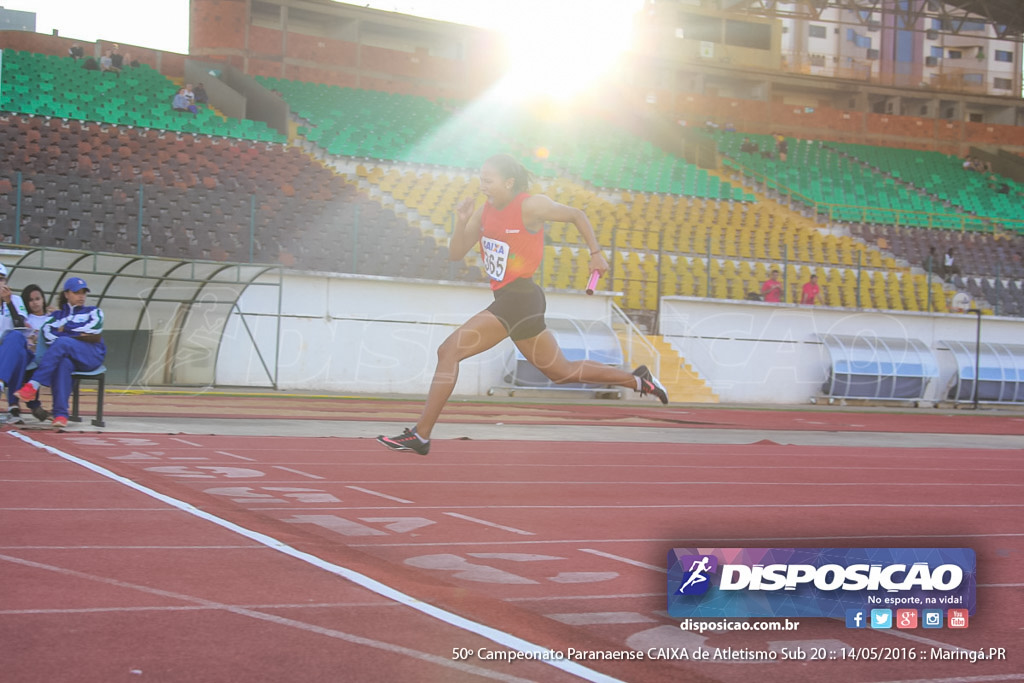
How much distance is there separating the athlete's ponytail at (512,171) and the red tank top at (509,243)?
7 centimetres

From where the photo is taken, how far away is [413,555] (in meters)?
4.91

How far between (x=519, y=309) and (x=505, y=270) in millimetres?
278

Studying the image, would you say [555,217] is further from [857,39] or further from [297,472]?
[857,39]

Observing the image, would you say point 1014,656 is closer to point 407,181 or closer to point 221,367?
point 221,367

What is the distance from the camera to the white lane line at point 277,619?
3.19m

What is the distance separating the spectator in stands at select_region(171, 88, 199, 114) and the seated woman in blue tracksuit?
2227cm

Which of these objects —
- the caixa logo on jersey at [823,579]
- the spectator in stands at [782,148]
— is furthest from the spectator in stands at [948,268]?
the caixa logo on jersey at [823,579]

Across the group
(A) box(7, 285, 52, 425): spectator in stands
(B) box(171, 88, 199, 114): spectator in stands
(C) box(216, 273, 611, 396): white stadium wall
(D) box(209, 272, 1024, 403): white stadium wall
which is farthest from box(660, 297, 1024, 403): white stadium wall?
(A) box(7, 285, 52, 425): spectator in stands

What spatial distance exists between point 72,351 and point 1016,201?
41406 millimetres

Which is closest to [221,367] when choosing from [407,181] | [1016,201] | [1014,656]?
[407,181]

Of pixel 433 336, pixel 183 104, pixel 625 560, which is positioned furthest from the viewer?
pixel 183 104

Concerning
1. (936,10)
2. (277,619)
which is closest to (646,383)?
(277,619)

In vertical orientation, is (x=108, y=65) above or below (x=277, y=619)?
above

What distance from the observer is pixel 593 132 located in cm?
4253
